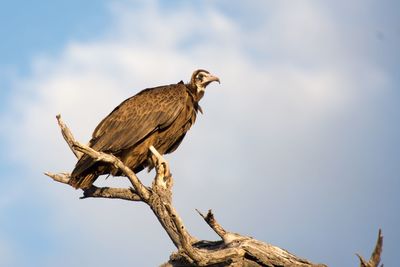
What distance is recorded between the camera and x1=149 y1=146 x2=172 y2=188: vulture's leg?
39.2ft

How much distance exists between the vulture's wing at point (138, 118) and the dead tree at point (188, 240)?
709 millimetres

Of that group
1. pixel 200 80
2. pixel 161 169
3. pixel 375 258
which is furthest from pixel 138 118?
pixel 375 258

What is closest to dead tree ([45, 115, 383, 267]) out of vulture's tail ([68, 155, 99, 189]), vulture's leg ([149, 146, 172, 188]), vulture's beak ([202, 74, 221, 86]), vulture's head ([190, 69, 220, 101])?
vulture's leg ([149, 146, 172, 188])

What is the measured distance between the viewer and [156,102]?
43.9ft

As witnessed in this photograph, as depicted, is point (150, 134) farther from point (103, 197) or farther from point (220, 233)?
point (220, 233)

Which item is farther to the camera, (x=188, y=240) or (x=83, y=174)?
(x=83, y=174)

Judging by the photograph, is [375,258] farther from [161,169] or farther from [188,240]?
[161,169]

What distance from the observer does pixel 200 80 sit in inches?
553

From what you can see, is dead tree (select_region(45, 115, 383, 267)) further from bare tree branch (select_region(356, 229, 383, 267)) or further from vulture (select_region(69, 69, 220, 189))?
vulture (select_region(69, 69, 220, 189))

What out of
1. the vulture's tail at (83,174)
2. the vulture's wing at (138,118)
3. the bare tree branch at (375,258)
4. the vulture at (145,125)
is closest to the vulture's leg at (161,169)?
the vulture at (145,125)

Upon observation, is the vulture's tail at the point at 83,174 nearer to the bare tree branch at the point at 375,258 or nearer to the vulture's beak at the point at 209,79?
the vulture's beak at the point at 209,79

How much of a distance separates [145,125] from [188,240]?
3.26 metres

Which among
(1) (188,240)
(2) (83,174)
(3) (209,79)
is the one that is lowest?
(1) (188,240)

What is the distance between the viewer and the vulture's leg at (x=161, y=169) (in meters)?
12.0
